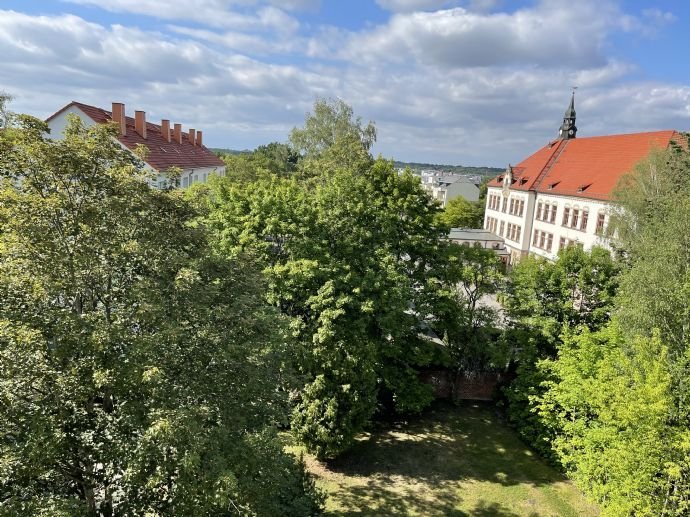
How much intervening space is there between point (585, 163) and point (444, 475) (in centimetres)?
3438

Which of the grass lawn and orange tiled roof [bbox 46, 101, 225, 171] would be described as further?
orange tiled roof [bbox 46, 101, 225, 171]

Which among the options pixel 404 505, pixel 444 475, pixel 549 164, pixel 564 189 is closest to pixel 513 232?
pixel 549 164

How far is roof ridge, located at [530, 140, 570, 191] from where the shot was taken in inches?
1793

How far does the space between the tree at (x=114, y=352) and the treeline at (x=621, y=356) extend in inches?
355

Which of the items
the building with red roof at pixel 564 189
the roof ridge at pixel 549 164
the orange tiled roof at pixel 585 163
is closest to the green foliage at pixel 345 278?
the building with red roof at pixel 564 189

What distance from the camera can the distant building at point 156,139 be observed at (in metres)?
29.1

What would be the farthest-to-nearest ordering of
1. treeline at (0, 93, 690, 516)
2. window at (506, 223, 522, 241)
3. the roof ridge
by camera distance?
window at (506, 223, 522, 241)
the roof ridge
treeline at (0, 93, 690, 516)

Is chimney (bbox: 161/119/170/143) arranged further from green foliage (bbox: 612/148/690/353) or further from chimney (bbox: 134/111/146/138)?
green foliage (bbox: 612/148/690/353)

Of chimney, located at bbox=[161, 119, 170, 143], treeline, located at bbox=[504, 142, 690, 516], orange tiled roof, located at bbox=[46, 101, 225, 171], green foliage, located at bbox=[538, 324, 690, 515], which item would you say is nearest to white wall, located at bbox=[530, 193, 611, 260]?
treeline, located at bbox=[504, 142, 690, 516]

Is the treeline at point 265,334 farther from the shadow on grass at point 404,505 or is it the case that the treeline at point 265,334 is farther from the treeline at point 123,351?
the shadow on grass at point 404,505

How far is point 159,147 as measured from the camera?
39.5 metres

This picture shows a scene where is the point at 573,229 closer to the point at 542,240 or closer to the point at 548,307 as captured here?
the point at 542,240

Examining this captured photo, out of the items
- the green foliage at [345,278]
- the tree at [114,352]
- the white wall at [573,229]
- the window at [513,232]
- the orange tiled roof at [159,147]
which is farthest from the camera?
the window at [513,232]

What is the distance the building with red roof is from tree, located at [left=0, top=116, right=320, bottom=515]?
28.4 metres
